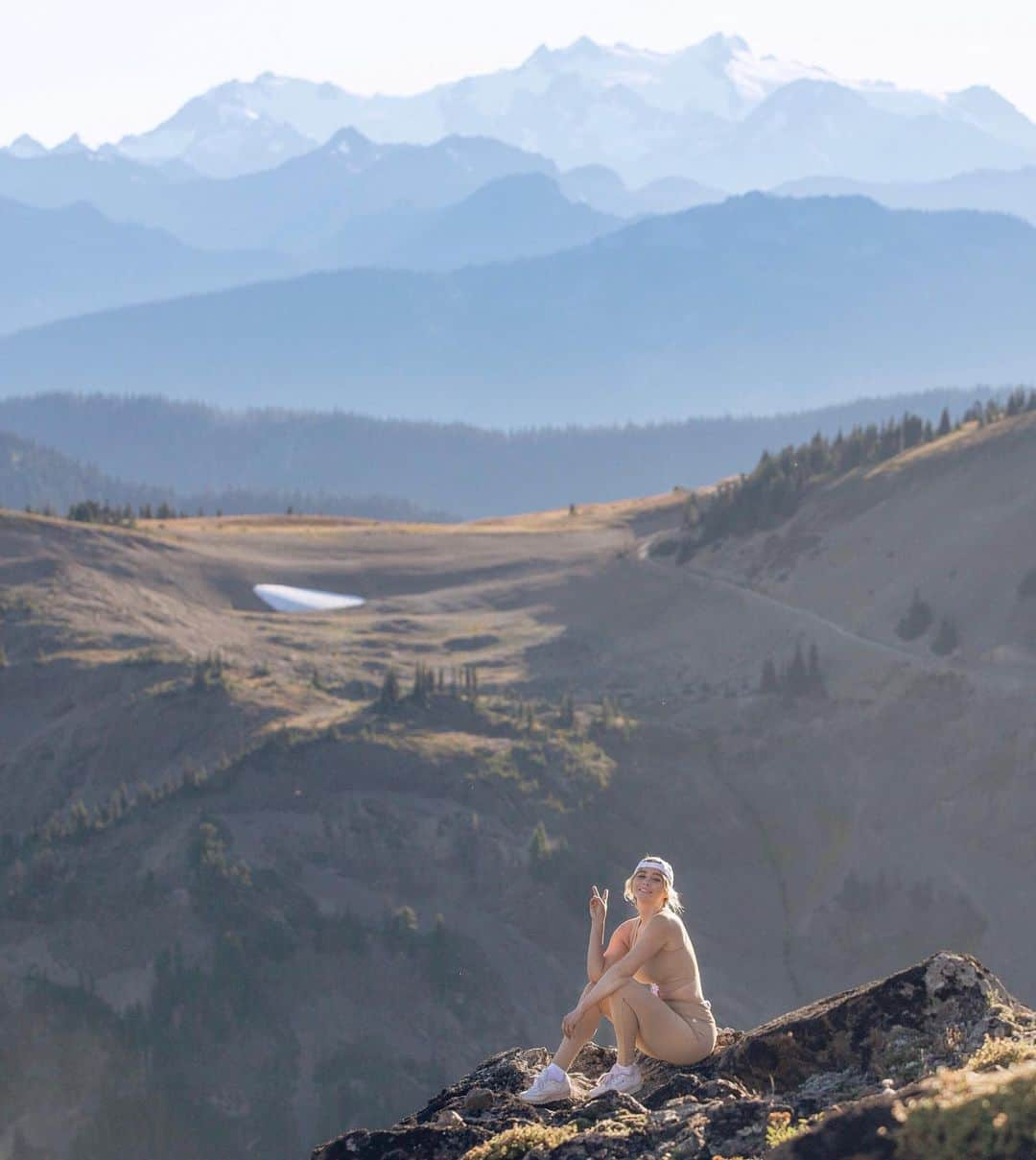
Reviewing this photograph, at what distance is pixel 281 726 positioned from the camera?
5706 centimetres

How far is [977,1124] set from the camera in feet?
27.2

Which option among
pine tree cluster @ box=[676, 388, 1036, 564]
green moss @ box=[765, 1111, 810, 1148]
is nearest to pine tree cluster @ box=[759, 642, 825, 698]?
pine tree cluster @ box=[676, 388, 1036, 564]

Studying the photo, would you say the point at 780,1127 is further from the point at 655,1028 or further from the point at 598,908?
the point at 598,908

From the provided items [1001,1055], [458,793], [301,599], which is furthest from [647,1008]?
[301,599]

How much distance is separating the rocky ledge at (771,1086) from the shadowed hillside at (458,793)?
3112 cm

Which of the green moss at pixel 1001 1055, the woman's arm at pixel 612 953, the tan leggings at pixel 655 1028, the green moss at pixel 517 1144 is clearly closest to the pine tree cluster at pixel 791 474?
the woman's arm at pixel 612 953

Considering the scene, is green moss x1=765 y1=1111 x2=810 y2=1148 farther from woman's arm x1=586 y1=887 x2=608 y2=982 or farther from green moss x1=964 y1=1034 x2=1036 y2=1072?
woman's arm x1=586 y1=887 x2=608 y2=982

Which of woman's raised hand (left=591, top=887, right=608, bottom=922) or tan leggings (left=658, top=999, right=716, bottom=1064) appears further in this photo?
woman's raised hand (left=591, top=887, right=608, bottom=922)

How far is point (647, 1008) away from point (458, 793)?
41.7m

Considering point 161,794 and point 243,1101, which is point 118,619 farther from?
point 243,1101

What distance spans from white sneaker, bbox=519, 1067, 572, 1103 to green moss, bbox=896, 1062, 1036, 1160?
4.05m

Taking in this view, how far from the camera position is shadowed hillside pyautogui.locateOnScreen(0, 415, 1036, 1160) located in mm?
44562

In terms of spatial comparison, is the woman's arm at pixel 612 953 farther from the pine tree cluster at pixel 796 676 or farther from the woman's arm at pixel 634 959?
the pine tree cluster at pixel 796 676

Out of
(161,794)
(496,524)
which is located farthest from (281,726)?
(496,524)
